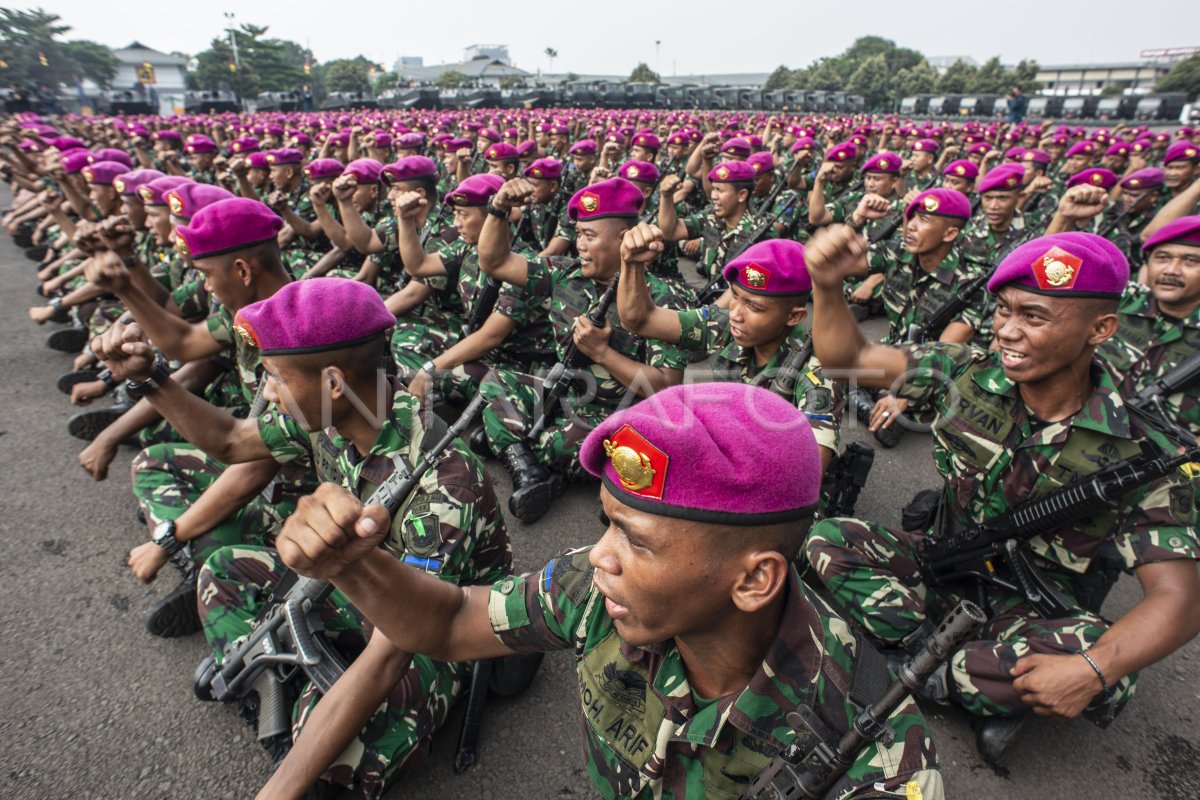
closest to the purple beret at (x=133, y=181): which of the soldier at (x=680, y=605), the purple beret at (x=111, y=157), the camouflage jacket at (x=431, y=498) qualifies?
the purple beret at (x=111, y=157)

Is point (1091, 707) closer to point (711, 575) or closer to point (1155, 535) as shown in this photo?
point (1155, 535)

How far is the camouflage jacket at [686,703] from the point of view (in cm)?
143

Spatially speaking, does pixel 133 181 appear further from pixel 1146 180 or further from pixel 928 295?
pixel 1146 180

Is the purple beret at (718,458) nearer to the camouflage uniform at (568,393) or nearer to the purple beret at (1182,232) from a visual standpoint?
the camouflage uniform at (568,393)

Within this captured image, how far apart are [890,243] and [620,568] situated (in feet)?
21.1

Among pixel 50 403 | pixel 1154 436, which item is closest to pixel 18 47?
pixel 50 403

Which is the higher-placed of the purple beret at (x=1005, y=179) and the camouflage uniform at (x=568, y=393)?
the purple beret at (x=1005, y=179)

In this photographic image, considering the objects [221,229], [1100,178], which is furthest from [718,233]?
[221,229]

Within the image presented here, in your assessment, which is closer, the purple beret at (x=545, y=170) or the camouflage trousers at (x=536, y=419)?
the camouflage trousers at (x=536, y=419)

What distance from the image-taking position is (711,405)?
50.3 inches

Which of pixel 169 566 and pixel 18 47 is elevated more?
pixel 18 47

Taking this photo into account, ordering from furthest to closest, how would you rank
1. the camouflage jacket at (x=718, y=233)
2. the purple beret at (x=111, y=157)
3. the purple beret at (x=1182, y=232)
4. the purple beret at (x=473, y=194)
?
the purple beret at (x=111, y=157), the camouflage jacket at (x=718, y=233), the purple beret at (x=473, y=194), the purple beret at (x=1182, y=232)

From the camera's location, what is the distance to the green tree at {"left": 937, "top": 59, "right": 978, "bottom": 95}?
52.5 m

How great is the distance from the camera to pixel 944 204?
16.4ft
